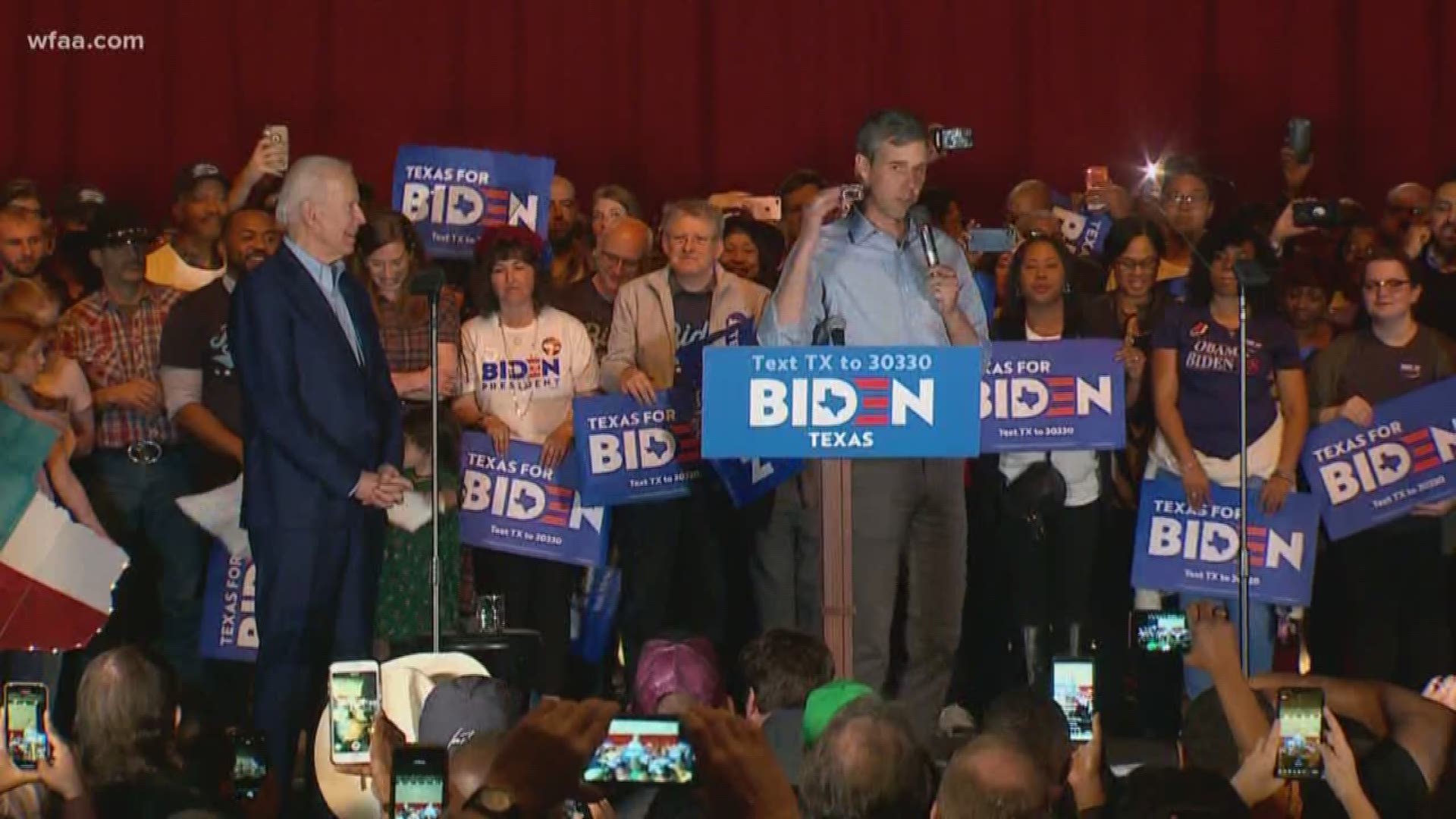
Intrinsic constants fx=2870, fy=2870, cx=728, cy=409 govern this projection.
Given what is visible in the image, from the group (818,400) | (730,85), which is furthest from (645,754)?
(730,85)

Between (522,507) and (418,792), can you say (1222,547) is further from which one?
(418,792)

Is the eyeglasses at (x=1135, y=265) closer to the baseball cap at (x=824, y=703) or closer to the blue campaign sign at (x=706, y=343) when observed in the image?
the blue campaign sign at (x=706, y=343)

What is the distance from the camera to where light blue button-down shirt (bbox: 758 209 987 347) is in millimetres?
7711

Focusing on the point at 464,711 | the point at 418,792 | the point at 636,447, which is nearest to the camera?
the point at 418,792

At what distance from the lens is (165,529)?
9172 mm

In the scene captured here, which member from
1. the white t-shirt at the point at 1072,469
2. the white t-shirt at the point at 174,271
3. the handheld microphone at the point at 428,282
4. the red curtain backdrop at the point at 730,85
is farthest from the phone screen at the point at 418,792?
the red curtain backdrop at the point at 730,85

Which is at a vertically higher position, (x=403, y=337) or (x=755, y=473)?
(x=403, y=337)

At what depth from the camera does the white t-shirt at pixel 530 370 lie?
9312 mm

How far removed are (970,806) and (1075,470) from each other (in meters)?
4.83

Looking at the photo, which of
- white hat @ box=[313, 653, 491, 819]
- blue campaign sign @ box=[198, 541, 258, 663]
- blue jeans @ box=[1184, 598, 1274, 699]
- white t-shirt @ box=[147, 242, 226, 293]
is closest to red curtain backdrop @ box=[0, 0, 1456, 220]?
white t-shirt @ box=[147, 242, 226, 293]

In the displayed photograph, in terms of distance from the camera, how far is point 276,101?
512 inches

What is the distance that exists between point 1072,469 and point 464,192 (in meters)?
2.57

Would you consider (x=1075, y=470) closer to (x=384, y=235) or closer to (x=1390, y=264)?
(x=1390, y=264)

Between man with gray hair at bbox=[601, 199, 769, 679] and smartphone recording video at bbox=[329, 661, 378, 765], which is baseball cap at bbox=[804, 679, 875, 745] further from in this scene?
man with gray hair at bbox=[601, 199, 769, 679]
